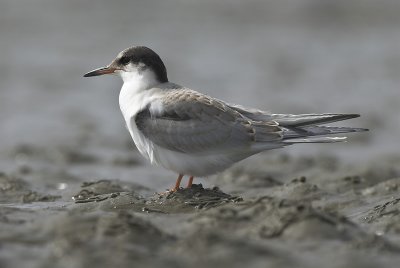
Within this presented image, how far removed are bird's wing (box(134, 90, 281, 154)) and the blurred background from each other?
2.98 metres

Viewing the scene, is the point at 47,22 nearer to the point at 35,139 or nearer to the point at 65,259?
the point at 35,139

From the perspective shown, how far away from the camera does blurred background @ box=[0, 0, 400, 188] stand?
12.3 meters

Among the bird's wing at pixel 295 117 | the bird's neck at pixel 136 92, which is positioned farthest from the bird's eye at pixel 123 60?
the bird's wing at pixel 295 117

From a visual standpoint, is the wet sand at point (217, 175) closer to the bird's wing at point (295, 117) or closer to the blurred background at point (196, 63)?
the blurred background at point (196, 63)

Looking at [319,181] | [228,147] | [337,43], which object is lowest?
[319,181]

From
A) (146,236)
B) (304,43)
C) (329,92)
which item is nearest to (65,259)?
(146,236)

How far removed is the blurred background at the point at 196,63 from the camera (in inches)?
485

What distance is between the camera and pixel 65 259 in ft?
16.5

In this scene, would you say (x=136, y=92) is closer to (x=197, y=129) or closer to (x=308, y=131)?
(x=197, y=129)

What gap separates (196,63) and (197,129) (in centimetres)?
1062

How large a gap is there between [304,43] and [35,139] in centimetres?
905

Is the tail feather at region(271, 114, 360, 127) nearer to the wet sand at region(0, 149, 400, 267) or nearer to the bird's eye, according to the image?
the wet sand at region(0, 149, 400, 267)

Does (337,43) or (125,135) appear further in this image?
(337,43)

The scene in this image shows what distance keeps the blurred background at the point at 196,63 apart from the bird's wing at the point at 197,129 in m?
2.98
